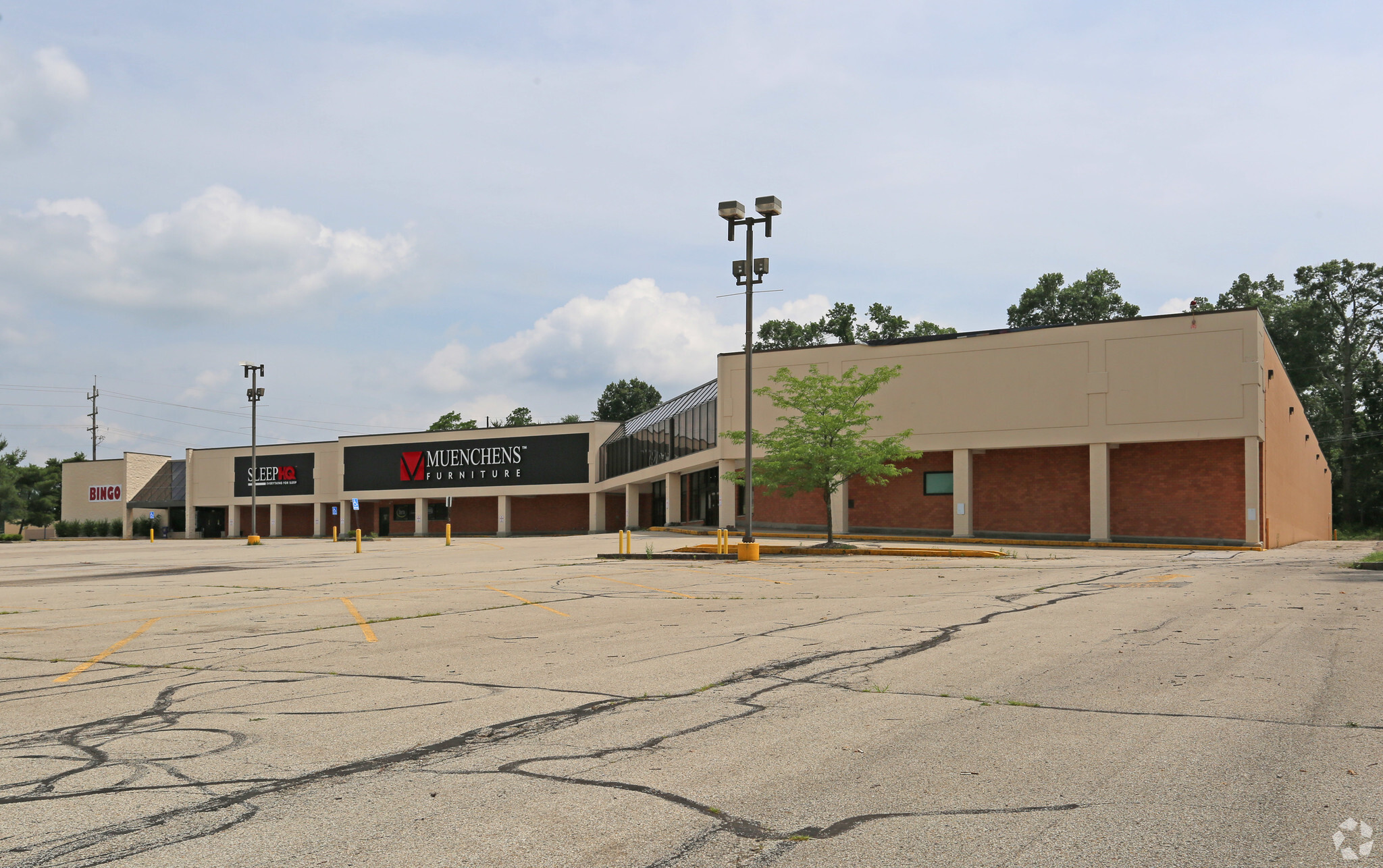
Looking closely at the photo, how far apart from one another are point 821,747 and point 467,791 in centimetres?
215

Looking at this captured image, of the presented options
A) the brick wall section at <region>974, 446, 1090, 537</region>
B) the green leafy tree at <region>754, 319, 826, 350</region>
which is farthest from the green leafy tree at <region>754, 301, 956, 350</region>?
the brick wall section at <region>974, 446, 1090, 537</region>

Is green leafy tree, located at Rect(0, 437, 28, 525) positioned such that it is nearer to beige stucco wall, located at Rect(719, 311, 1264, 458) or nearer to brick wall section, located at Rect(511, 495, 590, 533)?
brick wall section, located at Rect(511, 495, 590, 533)

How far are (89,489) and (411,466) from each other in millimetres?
33629

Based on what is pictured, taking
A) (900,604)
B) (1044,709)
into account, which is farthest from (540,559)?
(1044,709)

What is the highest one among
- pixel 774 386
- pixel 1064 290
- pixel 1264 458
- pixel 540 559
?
pixel 1064 290

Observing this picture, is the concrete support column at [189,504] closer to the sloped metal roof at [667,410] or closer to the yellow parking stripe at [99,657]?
the sloped metal roof at [667,410]

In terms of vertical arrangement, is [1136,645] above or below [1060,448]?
below

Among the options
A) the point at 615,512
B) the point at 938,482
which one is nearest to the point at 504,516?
the point at 615,512

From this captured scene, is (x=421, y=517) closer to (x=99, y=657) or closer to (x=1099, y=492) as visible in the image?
(x=1099, y=492)

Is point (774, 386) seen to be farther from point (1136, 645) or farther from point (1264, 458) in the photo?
point (1136, 645)

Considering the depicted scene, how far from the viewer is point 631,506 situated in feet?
187

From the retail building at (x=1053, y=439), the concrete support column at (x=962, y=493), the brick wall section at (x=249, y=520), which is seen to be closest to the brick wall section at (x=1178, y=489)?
the retail building at (x=1053, y=439)

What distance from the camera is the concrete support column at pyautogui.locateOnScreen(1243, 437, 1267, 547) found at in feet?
113

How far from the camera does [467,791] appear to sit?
16.8 ft
